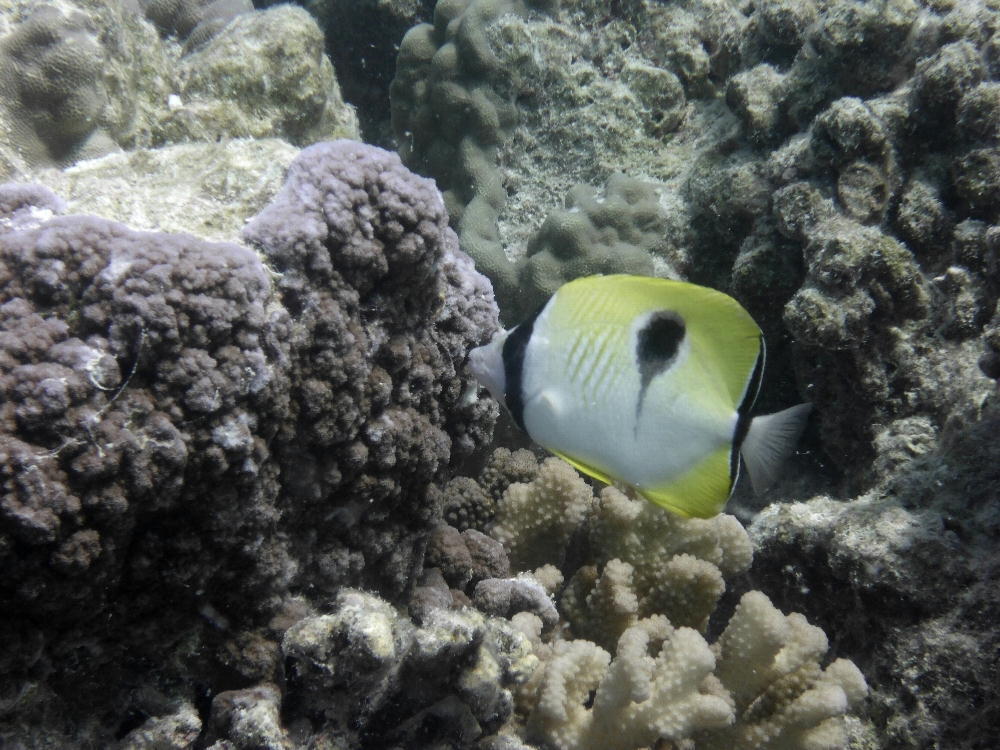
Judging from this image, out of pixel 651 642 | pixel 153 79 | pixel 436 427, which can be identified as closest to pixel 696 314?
pixel 436 427

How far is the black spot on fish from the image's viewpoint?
5.71 feet

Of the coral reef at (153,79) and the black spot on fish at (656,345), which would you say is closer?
the black spot on fish at (656,345)

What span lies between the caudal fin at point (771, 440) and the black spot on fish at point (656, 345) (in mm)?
294

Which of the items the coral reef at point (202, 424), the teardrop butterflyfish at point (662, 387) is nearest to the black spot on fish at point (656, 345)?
the teardrop butterflyfish at point (662, 387)

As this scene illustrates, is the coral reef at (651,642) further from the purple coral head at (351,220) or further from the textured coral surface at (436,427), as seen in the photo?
the purple coral head at (351,220)

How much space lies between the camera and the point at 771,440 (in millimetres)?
1747

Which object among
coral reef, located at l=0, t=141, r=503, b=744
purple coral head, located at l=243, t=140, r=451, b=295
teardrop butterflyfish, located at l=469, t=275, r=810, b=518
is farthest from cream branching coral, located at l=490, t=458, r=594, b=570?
teardrop butterflyfish, located at l=469, t=275, r=810, b=518

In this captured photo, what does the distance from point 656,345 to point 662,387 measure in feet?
0.38

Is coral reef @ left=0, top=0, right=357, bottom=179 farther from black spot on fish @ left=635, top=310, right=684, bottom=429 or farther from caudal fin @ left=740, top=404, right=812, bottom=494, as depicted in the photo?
caudal fin @ left=740, top=404, right=812, bottom=494

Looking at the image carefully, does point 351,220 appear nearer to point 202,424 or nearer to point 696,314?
point 202,424

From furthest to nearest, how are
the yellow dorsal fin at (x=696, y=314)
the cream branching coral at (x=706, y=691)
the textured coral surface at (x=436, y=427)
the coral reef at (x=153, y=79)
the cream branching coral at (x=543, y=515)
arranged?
the coral reef at (x=153, y=79) → the cream branching coral at (x=543, y=515) → the cream branching coral at (x=706, y=691) → the textured coral surface at (x=436, y=427) → the yellow dorsal fin at (x=696, y=314)

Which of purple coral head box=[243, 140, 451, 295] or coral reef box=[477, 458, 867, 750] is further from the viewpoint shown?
coral reef box=[477, 458, 867, 750]

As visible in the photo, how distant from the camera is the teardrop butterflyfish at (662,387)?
5.67ft

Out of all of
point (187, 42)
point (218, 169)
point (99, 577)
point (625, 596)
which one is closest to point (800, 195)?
point (625, 596)
